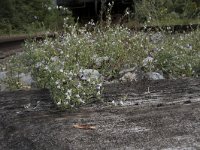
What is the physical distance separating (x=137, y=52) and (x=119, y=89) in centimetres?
252

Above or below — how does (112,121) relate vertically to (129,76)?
above

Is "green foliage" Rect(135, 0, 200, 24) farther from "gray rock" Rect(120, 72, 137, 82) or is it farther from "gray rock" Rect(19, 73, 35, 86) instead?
"gray rock" Rect(120, 72, 137, 82)

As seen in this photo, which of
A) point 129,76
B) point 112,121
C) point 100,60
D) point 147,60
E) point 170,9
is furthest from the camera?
point 170,9

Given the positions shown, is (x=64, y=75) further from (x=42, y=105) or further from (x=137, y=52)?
(x=137, y=52)

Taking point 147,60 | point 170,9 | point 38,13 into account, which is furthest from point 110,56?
point 170,9

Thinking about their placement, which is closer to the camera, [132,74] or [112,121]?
[112,121]

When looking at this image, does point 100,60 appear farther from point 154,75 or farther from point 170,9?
point 170,9

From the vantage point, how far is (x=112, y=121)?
286 centimetres

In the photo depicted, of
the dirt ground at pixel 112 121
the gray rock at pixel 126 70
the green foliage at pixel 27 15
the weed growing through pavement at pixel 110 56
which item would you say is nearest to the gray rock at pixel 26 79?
the weed growing through pavement at pixel 110 56

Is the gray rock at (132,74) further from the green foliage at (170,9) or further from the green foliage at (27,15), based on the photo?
the green foliage at (27,15)

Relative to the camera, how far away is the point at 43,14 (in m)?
15.2

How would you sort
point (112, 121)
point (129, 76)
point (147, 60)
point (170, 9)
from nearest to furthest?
1. point (112, 121)
2. point (129, 76)
3. point (147, 60)
4. point (170, 9)

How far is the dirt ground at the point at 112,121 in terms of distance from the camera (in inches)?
97.7

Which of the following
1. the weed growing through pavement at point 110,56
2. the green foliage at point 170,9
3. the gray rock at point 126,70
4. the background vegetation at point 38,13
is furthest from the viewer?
the background vegetation at point 38,13
